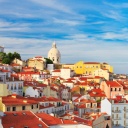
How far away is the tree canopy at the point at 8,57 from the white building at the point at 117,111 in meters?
47.1

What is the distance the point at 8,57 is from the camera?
98.1m

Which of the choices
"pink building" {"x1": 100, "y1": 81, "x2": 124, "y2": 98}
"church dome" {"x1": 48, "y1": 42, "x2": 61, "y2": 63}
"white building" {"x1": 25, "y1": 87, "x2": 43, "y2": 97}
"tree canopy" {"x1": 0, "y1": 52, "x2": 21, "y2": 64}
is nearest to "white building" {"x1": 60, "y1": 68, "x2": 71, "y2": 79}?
"tree canopy" {"x1": 0, "y1": 52, "x2": 21, "y2": 64}

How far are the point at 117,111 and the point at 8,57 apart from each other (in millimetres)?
52510

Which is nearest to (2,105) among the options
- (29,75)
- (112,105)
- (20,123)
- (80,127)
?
(20,123)

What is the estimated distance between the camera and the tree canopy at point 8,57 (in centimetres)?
9438

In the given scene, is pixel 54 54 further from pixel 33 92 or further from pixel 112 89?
pixel 33 92

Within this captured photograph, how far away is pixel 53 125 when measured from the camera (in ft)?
118

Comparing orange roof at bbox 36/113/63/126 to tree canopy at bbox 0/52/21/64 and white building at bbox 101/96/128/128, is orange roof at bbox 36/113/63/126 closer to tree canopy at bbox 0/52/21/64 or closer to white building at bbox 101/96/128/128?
white building at bbox 101/96/128/128

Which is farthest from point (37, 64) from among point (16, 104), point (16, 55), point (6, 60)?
point (16, 104)

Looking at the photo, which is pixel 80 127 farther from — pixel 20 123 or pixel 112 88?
pixel 112 88

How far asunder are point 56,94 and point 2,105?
25.8 m

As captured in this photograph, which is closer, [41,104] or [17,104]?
[17,104]

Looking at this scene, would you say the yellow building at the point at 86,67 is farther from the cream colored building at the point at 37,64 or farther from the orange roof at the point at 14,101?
the orange roof at the point at 14,101

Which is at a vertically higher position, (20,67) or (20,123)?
(20,67)
